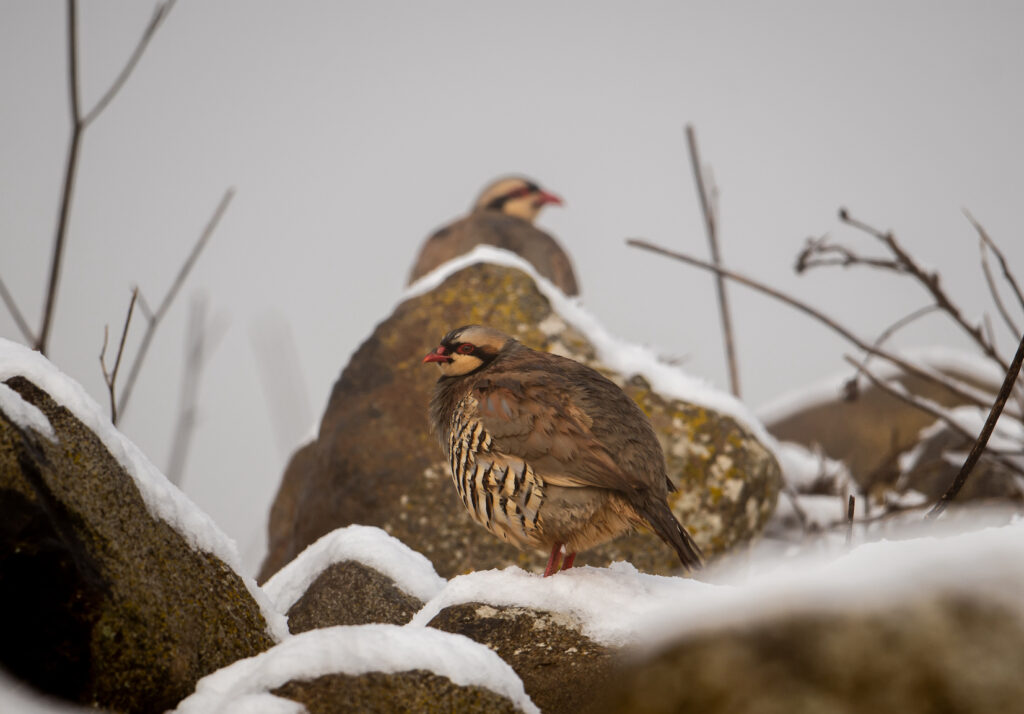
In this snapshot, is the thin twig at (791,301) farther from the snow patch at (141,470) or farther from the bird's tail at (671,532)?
the snow patch at (141,470)

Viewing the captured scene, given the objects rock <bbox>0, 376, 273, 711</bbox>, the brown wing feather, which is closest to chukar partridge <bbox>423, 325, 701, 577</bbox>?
the brown wing feather

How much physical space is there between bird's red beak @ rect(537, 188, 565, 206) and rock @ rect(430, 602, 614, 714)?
23.2 ft

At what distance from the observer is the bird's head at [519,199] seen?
32.8 feet

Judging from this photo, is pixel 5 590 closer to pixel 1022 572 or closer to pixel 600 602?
pixel 600 602

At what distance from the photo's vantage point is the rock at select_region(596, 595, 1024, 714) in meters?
1.66

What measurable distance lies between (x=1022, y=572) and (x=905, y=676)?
30 cm

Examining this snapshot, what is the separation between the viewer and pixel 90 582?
2.48 m

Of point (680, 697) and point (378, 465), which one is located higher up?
point (680, 697)

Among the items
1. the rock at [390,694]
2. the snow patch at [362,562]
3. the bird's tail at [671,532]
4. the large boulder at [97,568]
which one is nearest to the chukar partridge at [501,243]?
the snow patch at [362,562]

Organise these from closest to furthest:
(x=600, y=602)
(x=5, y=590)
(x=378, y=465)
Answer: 1. (x=5, y=590)
2. (x=600, y=602)
3. (x=378, y=465)

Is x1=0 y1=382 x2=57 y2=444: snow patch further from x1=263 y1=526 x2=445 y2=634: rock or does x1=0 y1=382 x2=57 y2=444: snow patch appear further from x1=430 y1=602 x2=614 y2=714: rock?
x1=263 y1=526 x2=445 y2=634: rock

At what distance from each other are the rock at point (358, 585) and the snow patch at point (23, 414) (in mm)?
1661

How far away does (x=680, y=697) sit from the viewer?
1.78m

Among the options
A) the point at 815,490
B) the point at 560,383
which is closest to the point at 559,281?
the point at 815,490
